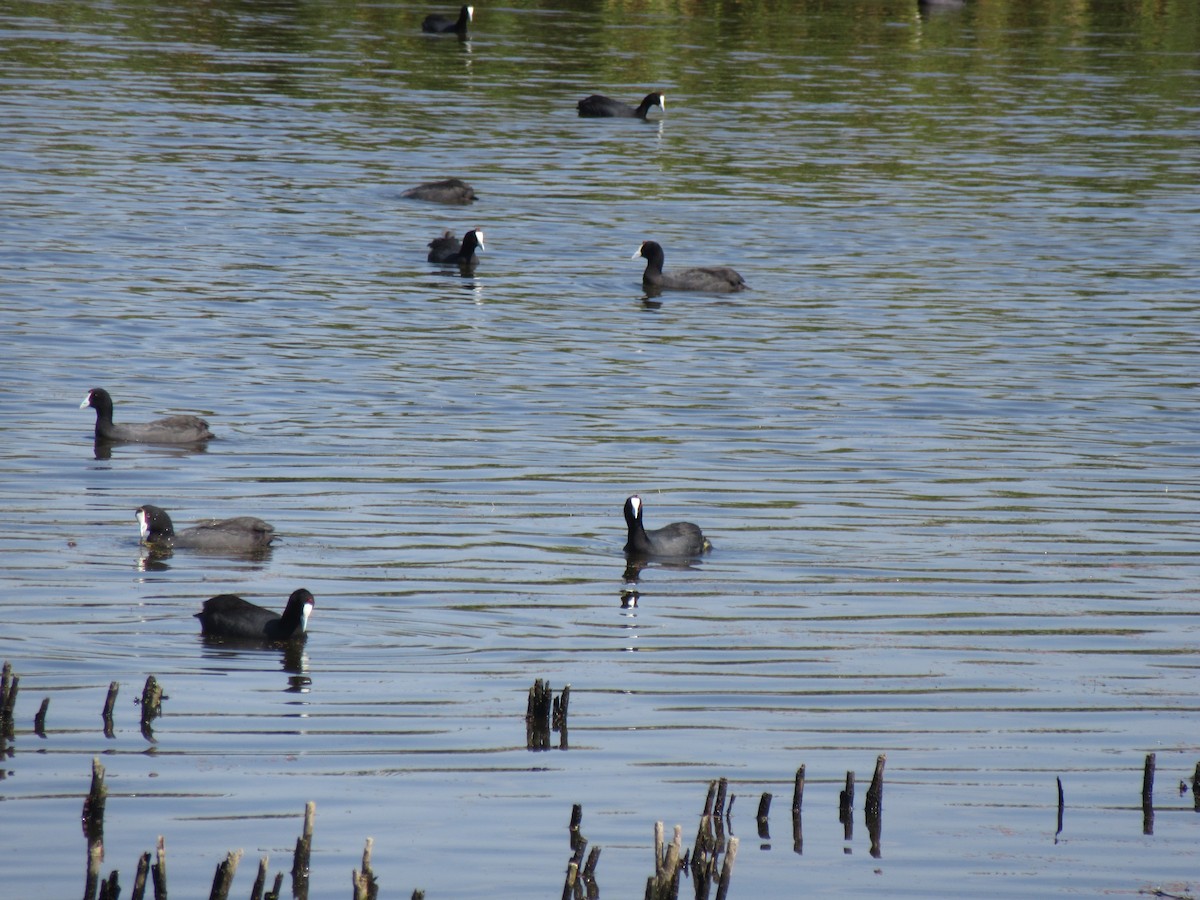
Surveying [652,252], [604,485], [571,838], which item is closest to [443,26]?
[652,252]

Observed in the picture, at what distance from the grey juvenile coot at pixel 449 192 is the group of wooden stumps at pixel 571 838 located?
20888 millimetres

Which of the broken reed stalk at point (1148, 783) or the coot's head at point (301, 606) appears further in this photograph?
the coot's head at point (301, 606)

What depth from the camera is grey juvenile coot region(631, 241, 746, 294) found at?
2677 cm

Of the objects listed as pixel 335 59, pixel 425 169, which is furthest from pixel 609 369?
pixel 335 59

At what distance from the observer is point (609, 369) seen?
2234 centimetres

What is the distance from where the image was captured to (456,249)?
2811cm

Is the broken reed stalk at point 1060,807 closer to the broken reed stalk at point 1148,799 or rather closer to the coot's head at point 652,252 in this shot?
the broken reed stalk at point 1148,799

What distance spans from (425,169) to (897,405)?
17.1 metres

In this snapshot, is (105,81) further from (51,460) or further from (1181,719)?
(1181,719)

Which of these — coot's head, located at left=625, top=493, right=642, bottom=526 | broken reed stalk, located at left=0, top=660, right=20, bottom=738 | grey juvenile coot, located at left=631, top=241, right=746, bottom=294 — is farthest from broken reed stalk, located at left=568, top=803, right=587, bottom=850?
grey juvenile coot, located at left=631, top=241, right=746, bottom=294

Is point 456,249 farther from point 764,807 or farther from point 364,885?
point 364,885

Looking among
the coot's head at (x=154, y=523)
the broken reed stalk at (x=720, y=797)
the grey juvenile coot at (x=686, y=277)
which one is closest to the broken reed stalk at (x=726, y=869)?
the broken reed stalk at (x=720, y=797)

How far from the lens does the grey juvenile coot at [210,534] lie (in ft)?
48.2

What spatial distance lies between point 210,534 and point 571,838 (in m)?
6.21
